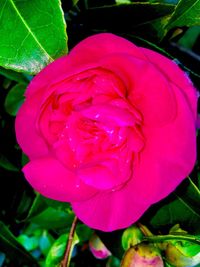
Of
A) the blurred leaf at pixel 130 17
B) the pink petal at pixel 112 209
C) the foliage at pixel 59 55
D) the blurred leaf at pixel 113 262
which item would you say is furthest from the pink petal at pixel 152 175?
the blurred leaf at pixel 113 262

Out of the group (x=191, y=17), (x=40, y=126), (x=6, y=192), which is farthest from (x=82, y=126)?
(x=6, y=192)

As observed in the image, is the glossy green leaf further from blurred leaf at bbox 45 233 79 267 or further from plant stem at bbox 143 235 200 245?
plant stem at bbox 143 235 200 245

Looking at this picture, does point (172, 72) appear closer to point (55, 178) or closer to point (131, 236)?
point (55, 178)

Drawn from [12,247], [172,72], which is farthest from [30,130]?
[12,247]

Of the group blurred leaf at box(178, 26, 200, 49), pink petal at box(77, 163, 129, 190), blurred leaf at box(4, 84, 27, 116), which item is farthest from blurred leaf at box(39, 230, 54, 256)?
pink petal at box(77, 163, 129, 190)

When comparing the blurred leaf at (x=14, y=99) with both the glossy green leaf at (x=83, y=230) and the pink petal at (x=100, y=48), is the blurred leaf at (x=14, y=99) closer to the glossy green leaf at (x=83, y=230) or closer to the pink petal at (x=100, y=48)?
the glossy green leaf at (x=83, y=230)

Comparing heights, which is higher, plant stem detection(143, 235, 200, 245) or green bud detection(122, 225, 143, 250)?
plant stem detection(143, 235, 200, 245)
